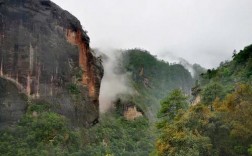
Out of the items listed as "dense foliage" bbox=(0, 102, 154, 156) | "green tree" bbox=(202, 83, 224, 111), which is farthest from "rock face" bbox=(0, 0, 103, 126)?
"green tree" bbox=(202, 83, 224, 111)

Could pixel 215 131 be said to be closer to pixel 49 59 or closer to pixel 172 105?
pixel 172 105

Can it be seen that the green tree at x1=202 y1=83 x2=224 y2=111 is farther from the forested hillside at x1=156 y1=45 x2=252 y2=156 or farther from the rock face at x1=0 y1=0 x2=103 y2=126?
the rock face at x1=0 y1=0 x2=103 y2=126

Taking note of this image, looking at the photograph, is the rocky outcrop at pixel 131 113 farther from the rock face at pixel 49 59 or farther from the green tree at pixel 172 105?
the green tree at pixel 172 105

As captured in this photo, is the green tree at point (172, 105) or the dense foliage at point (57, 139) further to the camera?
the dense foliage at point (57, 139)

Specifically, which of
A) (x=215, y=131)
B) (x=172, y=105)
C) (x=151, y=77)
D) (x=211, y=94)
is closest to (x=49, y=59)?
(x=211, y=94)

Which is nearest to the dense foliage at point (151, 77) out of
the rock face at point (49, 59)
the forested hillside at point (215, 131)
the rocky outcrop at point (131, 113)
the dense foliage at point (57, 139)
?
the rocky outcrop at point (131, 113)

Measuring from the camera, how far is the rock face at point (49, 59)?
67.8m

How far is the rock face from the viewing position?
222 feet

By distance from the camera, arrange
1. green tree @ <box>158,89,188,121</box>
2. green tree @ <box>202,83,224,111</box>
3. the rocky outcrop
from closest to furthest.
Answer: green tree @ <box>158,89,188,121</box>, green tree @ <box>202,83,224,111</box>, the rocky outcrop

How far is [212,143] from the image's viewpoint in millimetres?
33875

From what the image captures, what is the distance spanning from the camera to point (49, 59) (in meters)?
72.4

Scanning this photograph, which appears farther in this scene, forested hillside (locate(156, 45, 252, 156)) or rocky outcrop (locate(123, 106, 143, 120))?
rocky outcrop (locate(123, 106, 143, 120))

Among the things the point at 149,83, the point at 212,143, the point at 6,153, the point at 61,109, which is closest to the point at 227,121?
the point at 212,143

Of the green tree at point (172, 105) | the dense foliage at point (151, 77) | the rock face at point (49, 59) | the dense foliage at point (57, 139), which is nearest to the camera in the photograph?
the green tree at point (172, 105)
